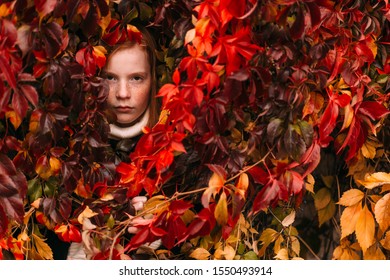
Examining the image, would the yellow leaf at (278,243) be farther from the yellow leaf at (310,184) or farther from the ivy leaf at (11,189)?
the ivy leaf at (11,189)

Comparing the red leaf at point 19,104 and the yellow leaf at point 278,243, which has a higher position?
the red leaf at point 19,104

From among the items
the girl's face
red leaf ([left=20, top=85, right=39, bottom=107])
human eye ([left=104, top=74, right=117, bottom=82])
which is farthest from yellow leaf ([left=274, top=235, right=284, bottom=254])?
red leaf ([left=20, top=85, right=39, bottom=107])

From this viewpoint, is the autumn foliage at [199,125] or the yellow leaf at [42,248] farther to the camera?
the yellow leaf at [42,248]

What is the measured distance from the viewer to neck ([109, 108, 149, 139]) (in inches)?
72.9

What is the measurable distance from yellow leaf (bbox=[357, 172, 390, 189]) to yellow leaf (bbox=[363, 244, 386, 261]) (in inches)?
7.7

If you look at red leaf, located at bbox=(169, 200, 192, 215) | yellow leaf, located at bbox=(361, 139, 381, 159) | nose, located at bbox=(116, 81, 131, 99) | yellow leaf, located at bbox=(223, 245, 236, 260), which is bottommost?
yellow leaf, located at bbox=(223, 245, 236, 260)

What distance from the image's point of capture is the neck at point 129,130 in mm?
1853

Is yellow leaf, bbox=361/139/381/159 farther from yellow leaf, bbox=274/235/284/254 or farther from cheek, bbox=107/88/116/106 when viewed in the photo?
cheek, bbox=107/88/116/106

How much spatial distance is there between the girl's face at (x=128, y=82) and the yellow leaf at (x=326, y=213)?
0.57 meters

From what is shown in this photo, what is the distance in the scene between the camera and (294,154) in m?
1.67

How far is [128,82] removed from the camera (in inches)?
71.7

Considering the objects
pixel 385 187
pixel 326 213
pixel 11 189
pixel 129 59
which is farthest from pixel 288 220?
pixel 11 189

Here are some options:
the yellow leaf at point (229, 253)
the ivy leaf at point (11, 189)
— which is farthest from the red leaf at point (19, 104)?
the yellow leaf at point (229, 253)

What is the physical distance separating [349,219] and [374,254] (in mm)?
133
